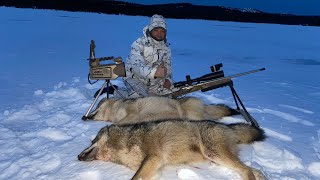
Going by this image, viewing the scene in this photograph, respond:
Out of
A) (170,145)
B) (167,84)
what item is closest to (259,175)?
(170,145)

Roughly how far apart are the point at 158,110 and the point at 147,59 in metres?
1.55

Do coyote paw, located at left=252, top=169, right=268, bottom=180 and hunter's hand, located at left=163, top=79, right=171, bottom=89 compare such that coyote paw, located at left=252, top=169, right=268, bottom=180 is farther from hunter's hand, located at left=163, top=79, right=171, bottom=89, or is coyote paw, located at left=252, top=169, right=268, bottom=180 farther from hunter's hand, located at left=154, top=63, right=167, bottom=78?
hunter's hand, located at left=163, top=79, right=171, bottom=89

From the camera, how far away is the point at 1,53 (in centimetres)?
1302

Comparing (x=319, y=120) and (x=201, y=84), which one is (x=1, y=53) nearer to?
(x=201, y=84)

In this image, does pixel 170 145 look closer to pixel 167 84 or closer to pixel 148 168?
pixel 148 168

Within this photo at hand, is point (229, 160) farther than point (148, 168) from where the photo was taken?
Yes

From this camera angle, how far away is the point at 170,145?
384cm

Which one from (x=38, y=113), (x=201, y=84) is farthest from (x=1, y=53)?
(x=201, y=84)

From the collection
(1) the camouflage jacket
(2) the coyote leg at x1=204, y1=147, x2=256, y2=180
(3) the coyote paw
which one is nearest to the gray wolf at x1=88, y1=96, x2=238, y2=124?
(1) the camouflage jacket

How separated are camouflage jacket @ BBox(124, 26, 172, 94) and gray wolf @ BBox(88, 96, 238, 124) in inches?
35.6

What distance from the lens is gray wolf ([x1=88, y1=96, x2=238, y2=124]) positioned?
17.2ft

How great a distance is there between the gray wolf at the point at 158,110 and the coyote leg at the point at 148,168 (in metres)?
1.47

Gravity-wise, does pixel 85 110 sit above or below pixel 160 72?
below

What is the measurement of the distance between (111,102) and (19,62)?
7000mm
